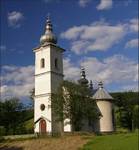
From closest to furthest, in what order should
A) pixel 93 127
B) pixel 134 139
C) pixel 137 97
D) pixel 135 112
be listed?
pixel 134 139 → pixel 93 127 → pixel 135 112 → pixel 137 97

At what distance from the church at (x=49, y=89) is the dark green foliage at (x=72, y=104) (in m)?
1.33

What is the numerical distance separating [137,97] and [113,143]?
51.0 meters

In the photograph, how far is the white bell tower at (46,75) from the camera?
47.3m

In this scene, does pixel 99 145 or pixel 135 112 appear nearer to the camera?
pixel 99 145

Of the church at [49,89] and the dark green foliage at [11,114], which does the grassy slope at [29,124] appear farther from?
the church at [49,89]

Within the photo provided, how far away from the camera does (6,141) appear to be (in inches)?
1598

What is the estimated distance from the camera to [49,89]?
47344mm

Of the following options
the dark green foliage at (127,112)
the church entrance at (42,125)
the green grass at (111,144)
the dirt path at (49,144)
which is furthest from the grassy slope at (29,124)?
the green grass at (111,144)

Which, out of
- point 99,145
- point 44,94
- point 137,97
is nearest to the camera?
point 99,145

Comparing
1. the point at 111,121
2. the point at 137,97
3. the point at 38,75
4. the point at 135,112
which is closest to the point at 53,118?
the point at 38,75

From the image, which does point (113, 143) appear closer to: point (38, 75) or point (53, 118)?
point (53, 118)

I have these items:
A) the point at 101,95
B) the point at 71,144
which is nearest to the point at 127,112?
the point at 101,95

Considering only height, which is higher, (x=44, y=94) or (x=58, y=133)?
(x=44, y=94)

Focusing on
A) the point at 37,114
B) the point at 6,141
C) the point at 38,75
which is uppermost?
the point at 38,75
